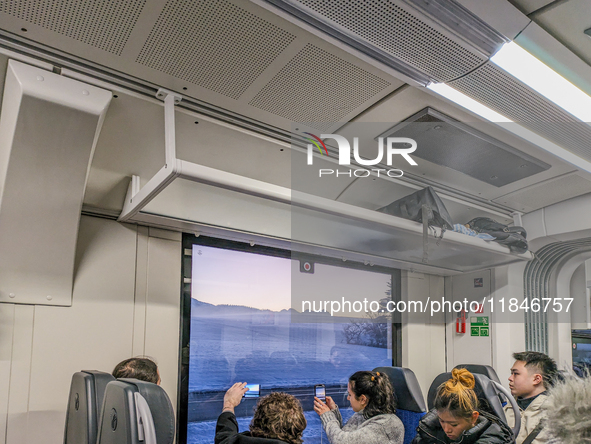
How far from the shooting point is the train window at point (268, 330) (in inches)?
140

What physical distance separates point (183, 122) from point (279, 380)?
2310mm

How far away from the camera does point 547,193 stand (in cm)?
425

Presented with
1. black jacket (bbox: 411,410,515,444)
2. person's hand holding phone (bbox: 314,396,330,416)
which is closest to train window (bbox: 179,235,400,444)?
person's hand holding phone (bbox: 314,396,330,416)

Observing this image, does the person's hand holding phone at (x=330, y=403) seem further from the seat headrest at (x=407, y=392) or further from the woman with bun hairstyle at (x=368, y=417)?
the seat headrest at (x=407, y=392)

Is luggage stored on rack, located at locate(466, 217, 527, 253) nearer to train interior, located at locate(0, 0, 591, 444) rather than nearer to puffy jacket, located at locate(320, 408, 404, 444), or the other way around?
train interior, located at locate(0, 0, 591, 444)

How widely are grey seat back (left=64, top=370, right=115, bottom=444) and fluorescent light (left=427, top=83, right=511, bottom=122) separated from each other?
6.86 feet

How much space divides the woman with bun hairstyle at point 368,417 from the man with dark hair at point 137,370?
110cm

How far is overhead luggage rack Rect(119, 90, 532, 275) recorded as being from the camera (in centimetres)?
249

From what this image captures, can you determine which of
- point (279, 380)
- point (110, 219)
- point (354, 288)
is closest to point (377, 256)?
point (354, 288)

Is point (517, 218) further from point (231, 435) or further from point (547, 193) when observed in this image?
point (231, 435)

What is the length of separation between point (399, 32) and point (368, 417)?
2.26 metres

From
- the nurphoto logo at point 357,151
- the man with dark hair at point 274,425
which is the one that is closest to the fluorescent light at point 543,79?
the nurphoto logo at point 357,151

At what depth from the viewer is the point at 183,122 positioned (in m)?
2.70

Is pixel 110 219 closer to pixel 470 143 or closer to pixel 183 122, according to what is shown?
pixel 183 122
